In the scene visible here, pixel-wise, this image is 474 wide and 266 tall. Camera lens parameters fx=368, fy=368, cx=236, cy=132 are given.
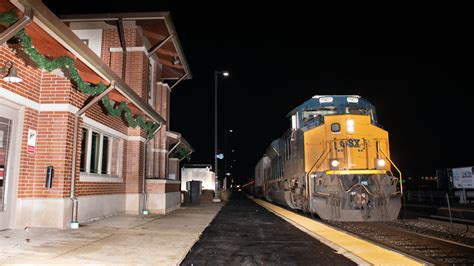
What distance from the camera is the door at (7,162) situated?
26.8 ft

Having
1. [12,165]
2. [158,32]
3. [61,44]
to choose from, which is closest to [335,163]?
[61,44]

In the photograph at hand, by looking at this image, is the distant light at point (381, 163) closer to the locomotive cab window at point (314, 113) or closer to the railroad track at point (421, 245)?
the railroad track at point (421, 245)

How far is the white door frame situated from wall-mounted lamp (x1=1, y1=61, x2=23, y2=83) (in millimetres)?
788

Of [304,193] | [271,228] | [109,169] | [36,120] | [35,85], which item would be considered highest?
[35,85]

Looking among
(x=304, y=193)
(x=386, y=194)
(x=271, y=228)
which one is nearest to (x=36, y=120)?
(x=271, y=228)

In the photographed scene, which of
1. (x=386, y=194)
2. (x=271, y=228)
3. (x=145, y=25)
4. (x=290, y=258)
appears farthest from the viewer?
(x=145, y=25)

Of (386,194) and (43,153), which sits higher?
(43,153)

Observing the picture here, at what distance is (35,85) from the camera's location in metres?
9.23

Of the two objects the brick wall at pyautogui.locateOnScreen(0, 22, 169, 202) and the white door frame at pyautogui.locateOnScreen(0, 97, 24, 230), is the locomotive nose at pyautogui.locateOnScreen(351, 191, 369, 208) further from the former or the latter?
the white door frame at pyautogui.locateOnScreen(0, 97, 24, 230)

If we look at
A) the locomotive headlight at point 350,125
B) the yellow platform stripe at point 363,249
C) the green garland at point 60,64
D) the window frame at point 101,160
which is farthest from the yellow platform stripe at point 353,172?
the window frame at point 101,160

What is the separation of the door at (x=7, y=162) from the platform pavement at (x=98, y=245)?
47 centimetres

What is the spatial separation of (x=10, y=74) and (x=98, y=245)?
3.74 metres

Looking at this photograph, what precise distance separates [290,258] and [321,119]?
24.9 ft

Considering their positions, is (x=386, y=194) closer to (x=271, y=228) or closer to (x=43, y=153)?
(x=271, y=228)
